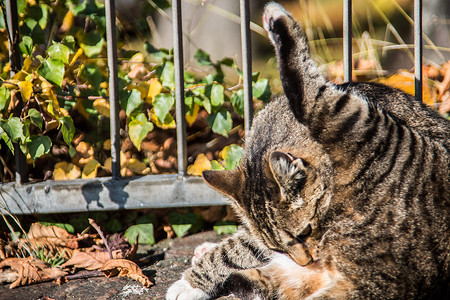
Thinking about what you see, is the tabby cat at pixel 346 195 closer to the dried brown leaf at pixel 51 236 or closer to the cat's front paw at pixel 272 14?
the cat's front paw at pixel 272 14

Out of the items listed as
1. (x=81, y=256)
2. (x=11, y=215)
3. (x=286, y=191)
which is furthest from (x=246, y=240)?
(x=11, y=215)

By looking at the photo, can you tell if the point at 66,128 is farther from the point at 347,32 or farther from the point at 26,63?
the point at 347,32

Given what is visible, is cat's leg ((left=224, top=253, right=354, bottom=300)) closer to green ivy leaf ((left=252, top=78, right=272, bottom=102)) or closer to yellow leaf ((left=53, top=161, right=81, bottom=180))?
green ivy leaf ((left=252, top=78, right=272, bottom=102))

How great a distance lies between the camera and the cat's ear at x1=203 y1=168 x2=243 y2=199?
1.96 meters

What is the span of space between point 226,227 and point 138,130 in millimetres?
769

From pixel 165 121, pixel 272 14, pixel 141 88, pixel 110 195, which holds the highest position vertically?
pixel 272 14

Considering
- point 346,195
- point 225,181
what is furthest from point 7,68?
point 346,195

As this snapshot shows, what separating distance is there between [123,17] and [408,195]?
8.52 ft

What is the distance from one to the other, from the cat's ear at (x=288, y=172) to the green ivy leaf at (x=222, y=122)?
3.51ft

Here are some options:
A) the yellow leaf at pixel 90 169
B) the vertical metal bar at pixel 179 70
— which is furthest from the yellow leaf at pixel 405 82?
the yellow leaf at pixel 90 169

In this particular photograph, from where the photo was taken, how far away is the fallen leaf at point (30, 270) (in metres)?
2.37

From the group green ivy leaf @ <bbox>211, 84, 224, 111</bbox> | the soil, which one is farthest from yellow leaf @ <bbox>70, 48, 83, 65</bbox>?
the soil

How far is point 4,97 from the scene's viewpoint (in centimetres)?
248

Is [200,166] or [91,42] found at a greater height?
[91,42]
